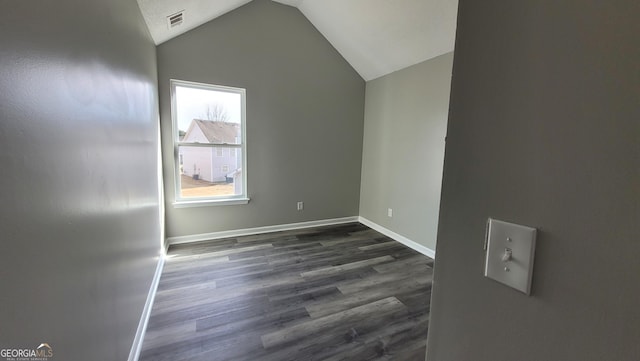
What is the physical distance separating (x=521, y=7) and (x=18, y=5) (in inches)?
47.1

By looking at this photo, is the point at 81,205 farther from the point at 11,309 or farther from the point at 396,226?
the point at 396,226

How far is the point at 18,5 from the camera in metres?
0.67

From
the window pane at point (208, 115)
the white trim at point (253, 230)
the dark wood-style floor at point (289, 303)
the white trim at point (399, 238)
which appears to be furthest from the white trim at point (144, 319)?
the white trim at point (399, 238)

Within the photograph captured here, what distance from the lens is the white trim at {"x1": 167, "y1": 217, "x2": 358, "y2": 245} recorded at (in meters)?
3.34

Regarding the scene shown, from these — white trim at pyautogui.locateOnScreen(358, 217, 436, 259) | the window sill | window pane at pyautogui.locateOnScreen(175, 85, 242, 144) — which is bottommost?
white trim at pyautogui.locateOnScreen(358, 217, 436, 259)

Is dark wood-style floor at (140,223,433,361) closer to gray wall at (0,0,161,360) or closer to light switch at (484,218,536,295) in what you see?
gray wall at (0,0,161,360)

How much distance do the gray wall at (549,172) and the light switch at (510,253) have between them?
0.6 inches

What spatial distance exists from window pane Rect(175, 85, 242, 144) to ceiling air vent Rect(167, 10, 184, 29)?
0.70 metres

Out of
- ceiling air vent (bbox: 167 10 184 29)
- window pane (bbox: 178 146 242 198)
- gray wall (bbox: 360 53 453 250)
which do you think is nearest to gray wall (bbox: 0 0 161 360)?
ceiling air vent (bbox: 167 10 184 29)

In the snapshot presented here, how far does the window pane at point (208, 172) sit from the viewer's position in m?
3.31

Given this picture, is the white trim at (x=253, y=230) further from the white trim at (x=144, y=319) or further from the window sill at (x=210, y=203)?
the white trim at (x=144, y=319)

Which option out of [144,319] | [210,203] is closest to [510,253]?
[144,319]

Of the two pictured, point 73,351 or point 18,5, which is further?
point 73,351

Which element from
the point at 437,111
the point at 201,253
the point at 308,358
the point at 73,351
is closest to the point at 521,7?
the point at 73,351
